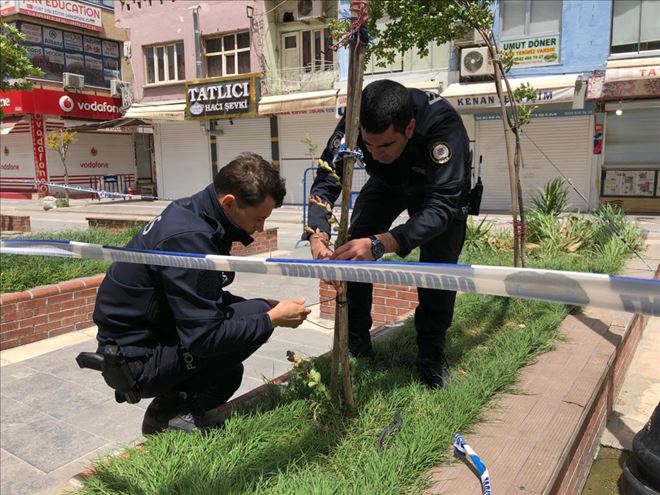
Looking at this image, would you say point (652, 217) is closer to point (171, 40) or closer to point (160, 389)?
point (160, 389)

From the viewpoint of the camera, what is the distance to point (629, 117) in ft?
48.7

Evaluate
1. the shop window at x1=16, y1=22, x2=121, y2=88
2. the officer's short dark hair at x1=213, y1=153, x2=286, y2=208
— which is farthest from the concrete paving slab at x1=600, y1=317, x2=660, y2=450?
the shop window at x1=16, y1=22, x2=121, y2=88

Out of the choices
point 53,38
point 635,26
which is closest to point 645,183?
point 635,26

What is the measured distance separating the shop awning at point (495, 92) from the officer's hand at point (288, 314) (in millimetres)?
13163

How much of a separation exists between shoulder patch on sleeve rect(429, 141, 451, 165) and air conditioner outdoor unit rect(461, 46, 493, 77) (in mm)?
14113

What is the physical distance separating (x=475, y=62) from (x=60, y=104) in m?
18.1

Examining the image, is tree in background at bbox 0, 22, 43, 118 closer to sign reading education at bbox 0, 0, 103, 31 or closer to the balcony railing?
the balcony railing

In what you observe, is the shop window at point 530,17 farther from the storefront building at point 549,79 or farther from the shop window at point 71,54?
the shop window at point 71,54

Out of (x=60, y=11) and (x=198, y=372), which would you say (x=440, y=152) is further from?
(x=60, y=11)

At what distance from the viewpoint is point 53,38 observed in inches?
1005

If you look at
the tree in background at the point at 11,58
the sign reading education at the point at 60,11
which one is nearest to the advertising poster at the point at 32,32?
the sign reading education at the point at 60,11

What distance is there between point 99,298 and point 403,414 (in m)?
1.45

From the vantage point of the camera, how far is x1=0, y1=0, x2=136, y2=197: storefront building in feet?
79.7

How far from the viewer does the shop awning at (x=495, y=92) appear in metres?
14.2
